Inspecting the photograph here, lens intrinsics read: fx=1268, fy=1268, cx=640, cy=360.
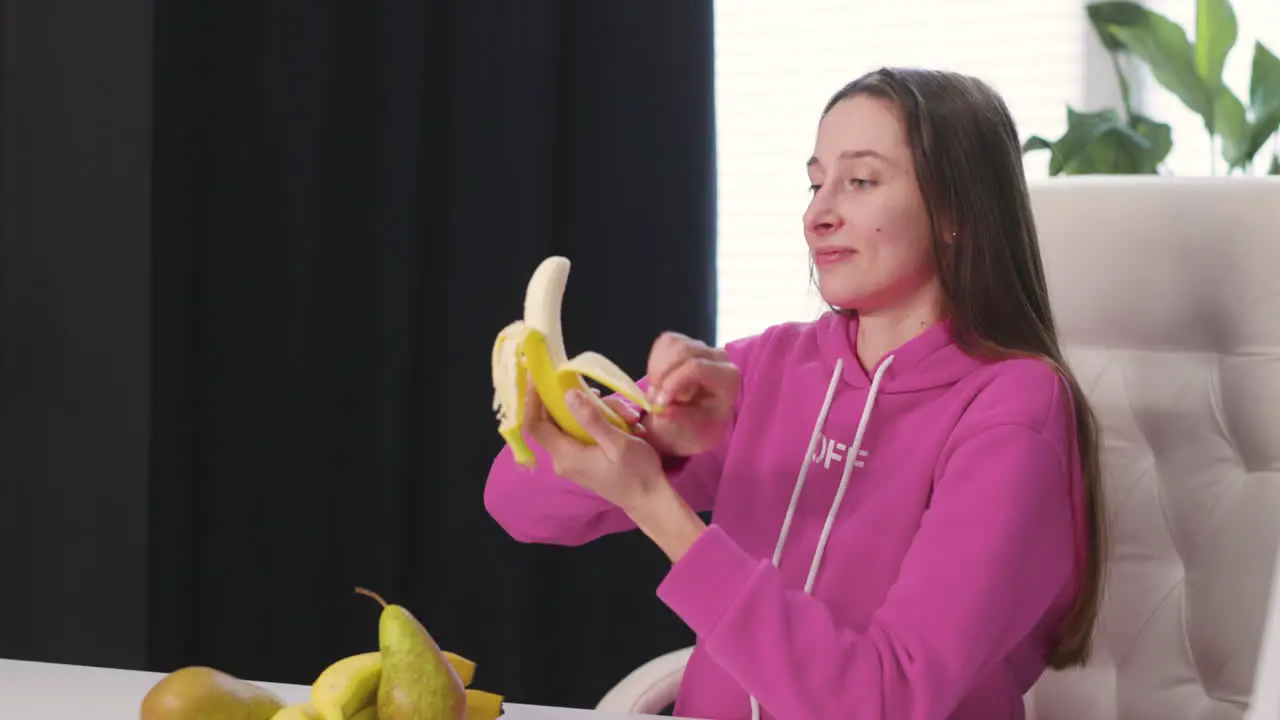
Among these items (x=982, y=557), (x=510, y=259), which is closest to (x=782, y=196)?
(x=510, y=259)

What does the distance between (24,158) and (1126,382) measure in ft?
6.24

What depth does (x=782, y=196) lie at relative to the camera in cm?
262

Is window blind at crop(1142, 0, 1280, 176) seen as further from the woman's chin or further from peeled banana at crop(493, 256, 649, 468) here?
peeled banana at crop(493, 256, 649, 468)

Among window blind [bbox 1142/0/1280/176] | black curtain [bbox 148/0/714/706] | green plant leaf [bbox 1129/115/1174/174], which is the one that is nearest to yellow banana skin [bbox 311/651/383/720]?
black curtain [bbox 148/0/714/706]

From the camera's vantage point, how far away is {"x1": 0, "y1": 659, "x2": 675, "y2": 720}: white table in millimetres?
977

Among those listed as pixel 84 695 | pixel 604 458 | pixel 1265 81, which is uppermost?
pixel 1265 81

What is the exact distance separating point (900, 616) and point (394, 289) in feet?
5.42

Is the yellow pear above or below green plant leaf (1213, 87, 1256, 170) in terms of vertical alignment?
below

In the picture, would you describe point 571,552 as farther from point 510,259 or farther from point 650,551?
point 510,259

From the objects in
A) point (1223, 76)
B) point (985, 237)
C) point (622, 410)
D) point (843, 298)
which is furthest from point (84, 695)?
point (1223, 76)

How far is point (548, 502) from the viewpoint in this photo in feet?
4.32

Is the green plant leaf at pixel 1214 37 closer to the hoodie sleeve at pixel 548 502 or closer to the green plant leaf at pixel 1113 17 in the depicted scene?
the green plant leaf at pixel 1113 17

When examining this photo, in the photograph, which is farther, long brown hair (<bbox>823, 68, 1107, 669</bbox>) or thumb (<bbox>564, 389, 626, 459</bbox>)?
long brown hair (<bbox>823, 68, 1107, 669</bbox>)

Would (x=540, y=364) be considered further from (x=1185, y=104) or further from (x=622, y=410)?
(x=1185, y=104)
